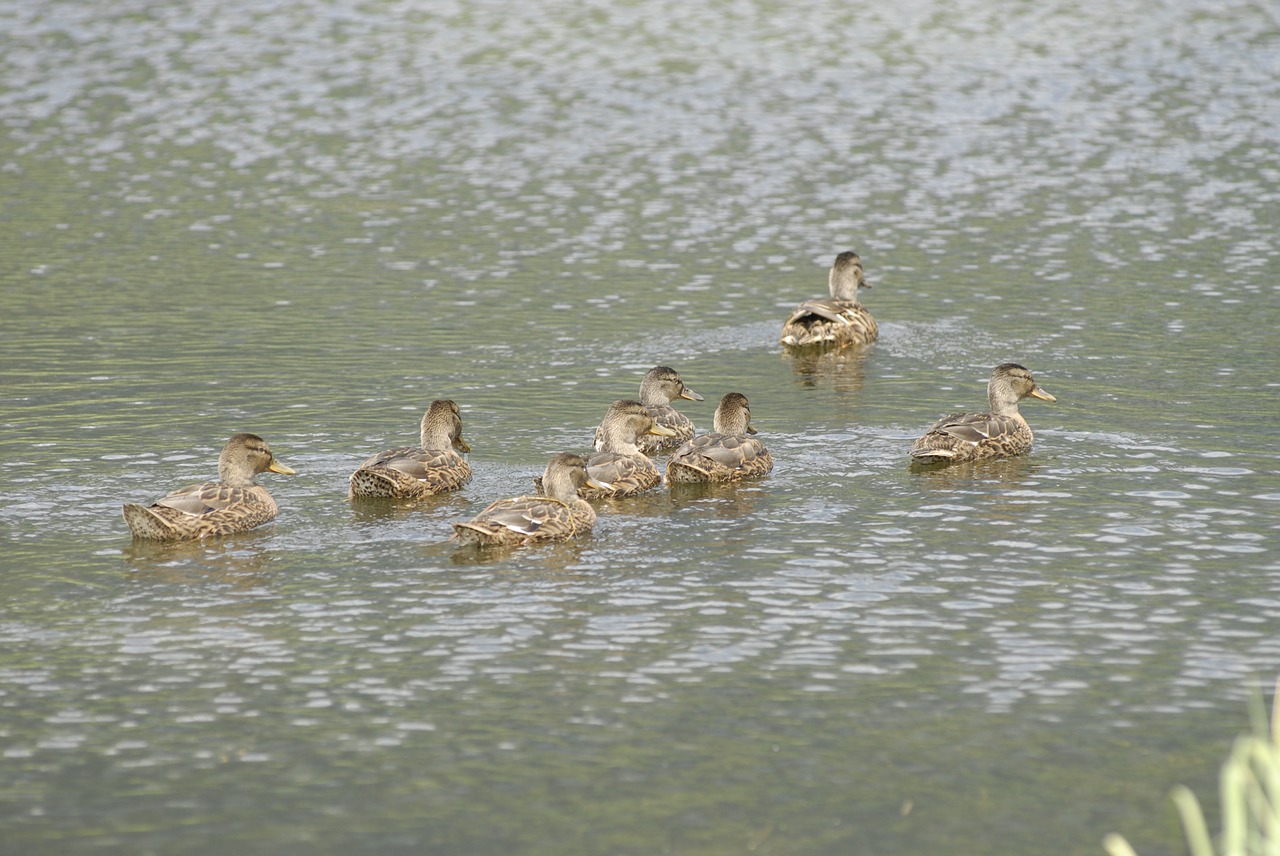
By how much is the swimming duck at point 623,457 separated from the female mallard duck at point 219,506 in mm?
Answer: 2460

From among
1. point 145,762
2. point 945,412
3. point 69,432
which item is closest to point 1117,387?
point 945,412

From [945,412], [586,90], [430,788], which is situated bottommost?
[430,788]

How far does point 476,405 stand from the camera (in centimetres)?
1786

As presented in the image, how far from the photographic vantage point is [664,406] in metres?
17.1

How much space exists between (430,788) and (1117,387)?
10483mm

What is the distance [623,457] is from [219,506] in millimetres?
3209

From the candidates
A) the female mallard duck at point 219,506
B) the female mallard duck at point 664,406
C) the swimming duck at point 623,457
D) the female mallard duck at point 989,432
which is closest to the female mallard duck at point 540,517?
the swimming duck at point 623,457

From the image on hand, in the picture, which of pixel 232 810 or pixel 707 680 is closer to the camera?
pixel 232 810

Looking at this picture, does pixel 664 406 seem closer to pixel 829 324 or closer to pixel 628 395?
pixel 628 395

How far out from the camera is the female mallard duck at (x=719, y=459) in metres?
15.0

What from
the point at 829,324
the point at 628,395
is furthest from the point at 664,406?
the point at 829,324

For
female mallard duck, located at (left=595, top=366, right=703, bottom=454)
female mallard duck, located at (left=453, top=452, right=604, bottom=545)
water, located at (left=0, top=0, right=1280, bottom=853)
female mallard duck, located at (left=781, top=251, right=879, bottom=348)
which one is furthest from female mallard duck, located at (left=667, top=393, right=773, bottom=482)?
female mallard duck, located at (left=781, top=251, right=879, bottom=348)

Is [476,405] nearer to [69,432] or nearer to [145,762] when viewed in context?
[69,432]

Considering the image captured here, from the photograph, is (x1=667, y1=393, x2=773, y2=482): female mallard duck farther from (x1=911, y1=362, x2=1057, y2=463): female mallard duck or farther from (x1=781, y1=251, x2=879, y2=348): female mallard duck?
(x1=781, y1=251, x2=879, y2=348): female mallard duck
